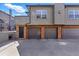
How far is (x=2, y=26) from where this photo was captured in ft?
29.9

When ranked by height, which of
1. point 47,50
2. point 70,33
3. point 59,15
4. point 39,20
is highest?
point 59,15

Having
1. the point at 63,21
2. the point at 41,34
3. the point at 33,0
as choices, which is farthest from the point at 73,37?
the point at 33,0

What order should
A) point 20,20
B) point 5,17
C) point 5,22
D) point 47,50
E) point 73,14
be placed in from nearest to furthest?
point 47,50, point 5,22, point 5,17, point 20,20, point 73,14

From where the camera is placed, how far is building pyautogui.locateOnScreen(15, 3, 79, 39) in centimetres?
1096

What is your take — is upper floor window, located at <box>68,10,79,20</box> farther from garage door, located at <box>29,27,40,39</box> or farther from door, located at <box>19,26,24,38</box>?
door, located at <box>19,26,24,38</box>

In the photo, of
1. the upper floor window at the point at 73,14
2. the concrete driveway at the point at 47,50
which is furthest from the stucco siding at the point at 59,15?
the concrete driveway at the point at 47,50

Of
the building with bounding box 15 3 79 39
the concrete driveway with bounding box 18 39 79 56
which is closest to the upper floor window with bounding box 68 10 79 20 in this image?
the building with bounding box 15 3 79 39

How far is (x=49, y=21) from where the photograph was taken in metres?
11.3

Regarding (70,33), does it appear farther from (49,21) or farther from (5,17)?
(5,17)

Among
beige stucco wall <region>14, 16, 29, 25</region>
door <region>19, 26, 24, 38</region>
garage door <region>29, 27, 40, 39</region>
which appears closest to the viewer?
door <region>19, 26, 24, 38</region>

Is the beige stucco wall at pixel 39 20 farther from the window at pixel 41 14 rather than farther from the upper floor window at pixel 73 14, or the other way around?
the upper floor window at pixel 73 14

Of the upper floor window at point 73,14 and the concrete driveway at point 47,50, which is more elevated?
the upper floor window at point 73,14

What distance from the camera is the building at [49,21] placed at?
11.0m

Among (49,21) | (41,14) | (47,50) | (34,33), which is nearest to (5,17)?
(41,14)
